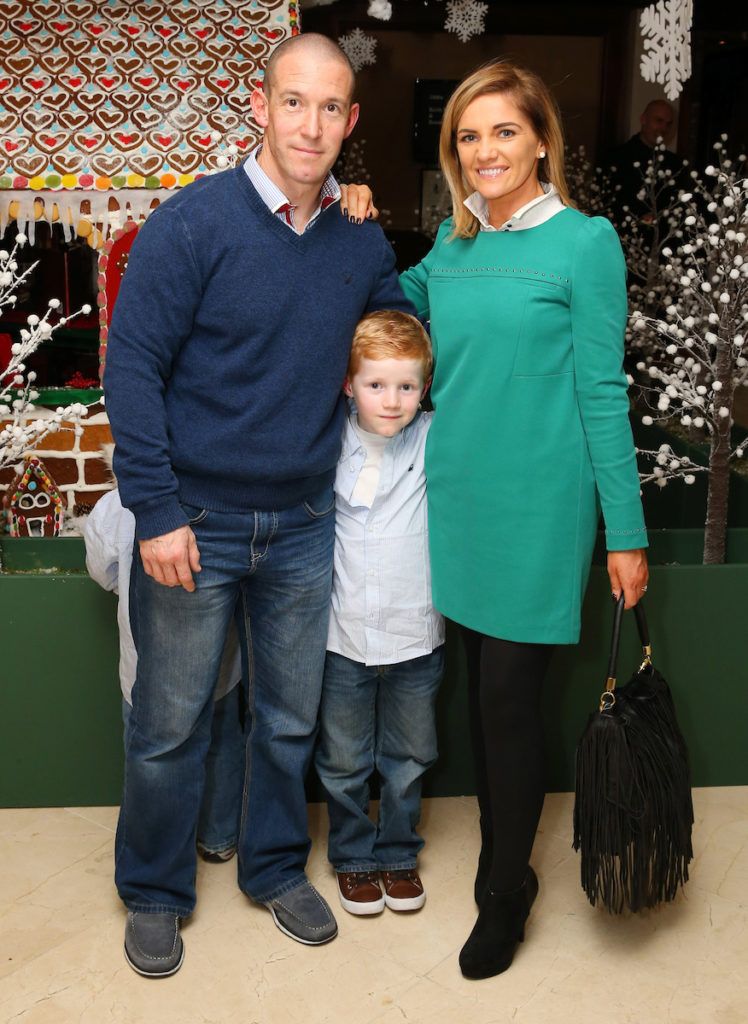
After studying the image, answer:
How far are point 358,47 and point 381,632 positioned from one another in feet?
16.5

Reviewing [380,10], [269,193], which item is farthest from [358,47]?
[269,193]

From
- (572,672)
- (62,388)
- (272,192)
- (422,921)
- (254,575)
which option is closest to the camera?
(272,192)

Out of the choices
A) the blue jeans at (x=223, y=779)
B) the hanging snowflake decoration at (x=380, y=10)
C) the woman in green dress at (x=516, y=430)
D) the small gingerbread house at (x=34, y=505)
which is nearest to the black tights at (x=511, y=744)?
the woman in green dress at (x=516, y=430)

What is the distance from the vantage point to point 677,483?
4059 mm

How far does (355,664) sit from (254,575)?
0.30 m

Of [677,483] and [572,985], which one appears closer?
[572,985]

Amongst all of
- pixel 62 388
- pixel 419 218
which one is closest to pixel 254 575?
pixel 62 388

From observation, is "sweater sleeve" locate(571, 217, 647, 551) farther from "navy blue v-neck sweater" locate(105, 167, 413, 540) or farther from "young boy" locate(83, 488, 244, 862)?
"young boy" locate(83, 488, 244, 862)

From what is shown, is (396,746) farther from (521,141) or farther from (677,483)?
(677,483)

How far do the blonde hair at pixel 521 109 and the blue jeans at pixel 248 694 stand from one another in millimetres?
650

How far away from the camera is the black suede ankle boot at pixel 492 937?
2.22 metres

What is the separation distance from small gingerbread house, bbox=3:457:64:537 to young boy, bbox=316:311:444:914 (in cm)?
128

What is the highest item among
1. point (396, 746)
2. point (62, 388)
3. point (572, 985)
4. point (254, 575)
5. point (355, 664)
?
point (62, 388)

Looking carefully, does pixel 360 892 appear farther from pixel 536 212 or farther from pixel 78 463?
pixel 78 463
